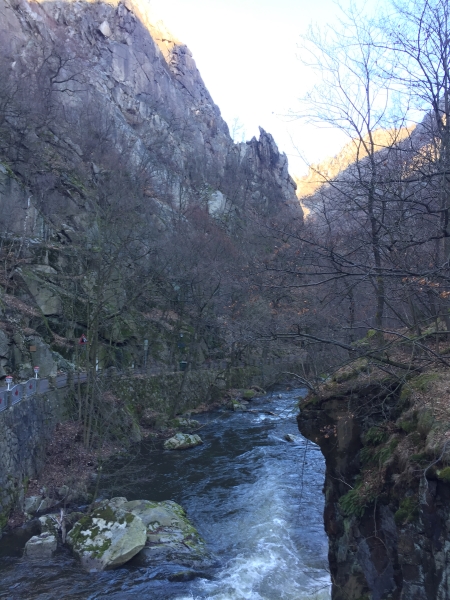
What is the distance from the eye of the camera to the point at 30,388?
1534cm

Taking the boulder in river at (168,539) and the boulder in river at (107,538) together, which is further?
the boulder in river at (168,539)

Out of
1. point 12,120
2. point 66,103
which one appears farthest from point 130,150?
point 12,120

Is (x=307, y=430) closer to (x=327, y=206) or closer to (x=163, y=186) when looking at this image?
(x=327, y=206)


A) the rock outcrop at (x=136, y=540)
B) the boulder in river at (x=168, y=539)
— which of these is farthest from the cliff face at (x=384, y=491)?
the rock outcrop at (x=136, y=540)

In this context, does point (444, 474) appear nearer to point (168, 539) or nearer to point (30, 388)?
point (168, 539)

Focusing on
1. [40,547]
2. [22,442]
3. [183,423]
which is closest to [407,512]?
[40,547]

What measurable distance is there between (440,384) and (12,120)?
1196 inches

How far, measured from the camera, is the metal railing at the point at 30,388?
12.8 meters

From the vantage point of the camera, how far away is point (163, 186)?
4934 centimetres

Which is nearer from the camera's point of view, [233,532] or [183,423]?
[233,532]

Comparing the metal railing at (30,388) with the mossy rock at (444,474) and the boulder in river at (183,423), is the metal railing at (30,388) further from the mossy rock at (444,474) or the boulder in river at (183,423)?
the mossy rock at (444,474)

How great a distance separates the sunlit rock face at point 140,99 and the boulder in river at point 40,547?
30.2 metres

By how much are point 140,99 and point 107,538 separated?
6213 cm

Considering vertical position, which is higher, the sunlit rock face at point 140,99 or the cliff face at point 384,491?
the sunlit rock face at point 140,99
